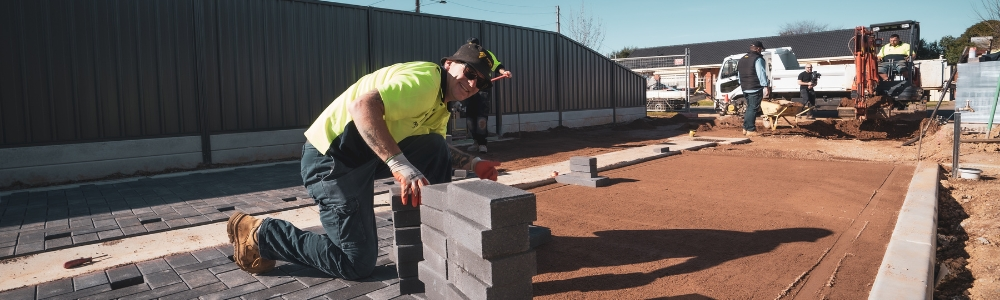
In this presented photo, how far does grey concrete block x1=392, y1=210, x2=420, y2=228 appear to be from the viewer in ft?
10.9

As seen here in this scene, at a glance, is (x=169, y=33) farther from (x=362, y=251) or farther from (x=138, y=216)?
(x=362, y=251)

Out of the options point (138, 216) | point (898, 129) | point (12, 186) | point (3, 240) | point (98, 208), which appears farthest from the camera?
point (898, 129)

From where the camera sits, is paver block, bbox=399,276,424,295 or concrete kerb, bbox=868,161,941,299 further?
paver block, bbox=399,276,424,295

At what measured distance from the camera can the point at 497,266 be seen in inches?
96.4

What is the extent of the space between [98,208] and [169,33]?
11.3ft

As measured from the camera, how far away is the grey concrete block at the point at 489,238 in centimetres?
242

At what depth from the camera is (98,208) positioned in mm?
5652

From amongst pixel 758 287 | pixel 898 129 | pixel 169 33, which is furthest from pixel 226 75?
pixel 898 129

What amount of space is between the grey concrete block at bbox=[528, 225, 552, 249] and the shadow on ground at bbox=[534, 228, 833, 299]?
0.17 feet

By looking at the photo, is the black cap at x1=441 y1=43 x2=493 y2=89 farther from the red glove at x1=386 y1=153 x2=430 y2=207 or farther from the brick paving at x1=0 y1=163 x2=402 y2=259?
the brick paving at x1=0 y1=163 x2=402 y2=259

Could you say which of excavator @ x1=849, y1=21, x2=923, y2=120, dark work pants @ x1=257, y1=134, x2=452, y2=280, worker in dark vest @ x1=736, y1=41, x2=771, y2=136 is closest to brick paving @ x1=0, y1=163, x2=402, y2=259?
dark work pants @ x1=257, y1=134, x2=452, y2=280

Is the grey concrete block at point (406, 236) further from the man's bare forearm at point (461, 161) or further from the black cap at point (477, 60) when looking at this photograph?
the black cap at point (477, 60)

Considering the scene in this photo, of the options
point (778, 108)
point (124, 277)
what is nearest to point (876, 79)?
point (778, 108)

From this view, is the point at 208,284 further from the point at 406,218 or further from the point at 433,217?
the point at 433,217
